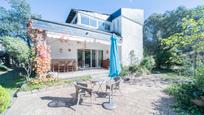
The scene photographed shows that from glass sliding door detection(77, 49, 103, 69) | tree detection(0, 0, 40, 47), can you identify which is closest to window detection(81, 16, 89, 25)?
glass sliding door detection(77, 49, 103, 69)

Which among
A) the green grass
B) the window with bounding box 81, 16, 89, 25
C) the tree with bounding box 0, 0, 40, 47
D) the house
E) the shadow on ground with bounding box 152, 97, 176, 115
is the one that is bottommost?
the shadow on ground with bounding box 152, 97, 176, 115

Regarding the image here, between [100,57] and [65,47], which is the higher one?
[65,47]

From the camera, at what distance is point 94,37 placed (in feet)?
51.9

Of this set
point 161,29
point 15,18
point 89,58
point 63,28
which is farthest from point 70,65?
point 161,29

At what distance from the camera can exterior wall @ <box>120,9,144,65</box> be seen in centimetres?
2024

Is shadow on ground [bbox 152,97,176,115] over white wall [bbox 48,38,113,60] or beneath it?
beneath

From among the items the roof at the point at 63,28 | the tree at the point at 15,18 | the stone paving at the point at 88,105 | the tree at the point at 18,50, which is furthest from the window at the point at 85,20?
the tree at the point at 15,18

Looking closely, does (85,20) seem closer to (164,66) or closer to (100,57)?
(100,57)

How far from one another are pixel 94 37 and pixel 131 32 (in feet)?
26.0

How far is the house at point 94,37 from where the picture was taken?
14273 millimetres

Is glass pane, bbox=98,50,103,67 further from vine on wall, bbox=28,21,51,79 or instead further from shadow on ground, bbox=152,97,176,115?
shadow on ground, bbox=152,97,176,115

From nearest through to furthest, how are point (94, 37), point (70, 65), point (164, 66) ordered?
point (94, 37)
point (70, 65)
point (164, 66)

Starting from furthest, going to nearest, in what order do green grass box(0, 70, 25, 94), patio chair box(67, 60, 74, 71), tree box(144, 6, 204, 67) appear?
tree box(144, 6, 204, 67)
patio chair box(67, 60, 74, 71)
green grass box(0, 70, 25, 94)

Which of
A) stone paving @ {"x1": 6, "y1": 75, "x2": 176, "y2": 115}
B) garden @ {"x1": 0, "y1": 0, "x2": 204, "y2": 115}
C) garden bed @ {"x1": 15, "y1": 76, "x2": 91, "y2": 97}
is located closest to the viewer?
stone paving @ {"x1": 6, "y1": 75, "x2": 176, "y2": 115}
